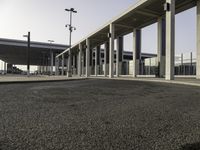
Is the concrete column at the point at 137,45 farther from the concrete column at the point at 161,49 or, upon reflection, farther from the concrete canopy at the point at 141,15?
the concrete column at the point at 161,49

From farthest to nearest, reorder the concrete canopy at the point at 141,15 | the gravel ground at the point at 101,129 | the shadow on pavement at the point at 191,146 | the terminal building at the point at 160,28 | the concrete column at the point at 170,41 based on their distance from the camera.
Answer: the concrete canopy at the point at 141,15 < the terminal building at the point at 160,28 < the concrete column at the point at 170,41 < the gravel ground at the point at 101,129 < the shadow on pavement at the point at 191,146

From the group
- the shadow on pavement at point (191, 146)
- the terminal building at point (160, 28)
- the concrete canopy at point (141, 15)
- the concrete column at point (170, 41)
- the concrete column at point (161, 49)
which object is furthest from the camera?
the concrete column at point (161, 49)

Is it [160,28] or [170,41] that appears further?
[160,28]

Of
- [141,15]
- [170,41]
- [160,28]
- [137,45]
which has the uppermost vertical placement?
[141,15]

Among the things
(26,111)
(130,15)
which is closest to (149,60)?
(130,15)

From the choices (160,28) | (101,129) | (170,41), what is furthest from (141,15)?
(101,129)

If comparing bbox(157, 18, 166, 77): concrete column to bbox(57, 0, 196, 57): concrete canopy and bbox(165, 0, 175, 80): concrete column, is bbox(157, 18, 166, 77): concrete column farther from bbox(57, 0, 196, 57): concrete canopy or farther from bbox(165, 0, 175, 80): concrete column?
bbox(165, 0, 175, 80): concrete column

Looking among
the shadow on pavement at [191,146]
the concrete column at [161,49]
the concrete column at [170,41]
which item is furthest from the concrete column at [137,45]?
the shadow on pavement at [191,146]

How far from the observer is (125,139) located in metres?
3.34

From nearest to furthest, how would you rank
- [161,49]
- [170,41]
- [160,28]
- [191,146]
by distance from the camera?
[191,146]
[170,41]
[161,49]
[160,28]

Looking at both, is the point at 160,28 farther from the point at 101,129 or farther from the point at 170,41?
the point at 101,129

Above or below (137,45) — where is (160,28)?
above

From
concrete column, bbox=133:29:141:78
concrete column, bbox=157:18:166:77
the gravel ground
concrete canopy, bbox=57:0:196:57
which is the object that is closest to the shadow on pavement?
the gravel ground

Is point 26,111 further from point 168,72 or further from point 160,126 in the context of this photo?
point 168,72
